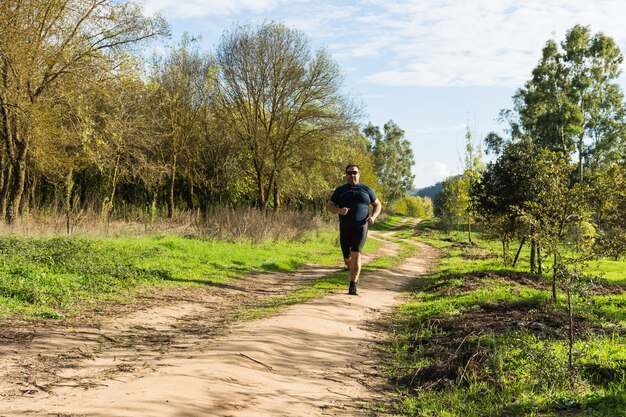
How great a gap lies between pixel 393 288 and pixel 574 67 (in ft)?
139

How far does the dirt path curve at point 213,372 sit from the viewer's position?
3973 millimetres

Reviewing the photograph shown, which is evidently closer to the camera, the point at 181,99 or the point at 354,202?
the point at 354,202

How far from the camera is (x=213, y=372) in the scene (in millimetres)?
4840

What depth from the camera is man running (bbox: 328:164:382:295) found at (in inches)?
394

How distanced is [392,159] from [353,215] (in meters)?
86.3

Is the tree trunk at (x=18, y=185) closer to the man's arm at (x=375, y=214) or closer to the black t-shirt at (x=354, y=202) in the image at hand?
the black t-shirt at (x=354, y=202)

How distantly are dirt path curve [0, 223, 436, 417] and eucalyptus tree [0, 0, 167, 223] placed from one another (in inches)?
426

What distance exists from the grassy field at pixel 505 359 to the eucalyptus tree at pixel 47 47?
13.0m

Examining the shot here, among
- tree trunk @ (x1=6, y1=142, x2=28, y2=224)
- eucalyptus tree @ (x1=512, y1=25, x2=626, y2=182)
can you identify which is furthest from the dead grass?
eucalyptus tree @ (x1=512, y1=25, x2=626, y2=182)

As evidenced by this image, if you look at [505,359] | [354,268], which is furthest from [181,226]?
[505,359]

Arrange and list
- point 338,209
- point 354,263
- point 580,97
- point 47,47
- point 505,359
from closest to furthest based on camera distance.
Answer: point 505,359 < point 338,209 < point 354,263 < point 47,47 < point 580,97

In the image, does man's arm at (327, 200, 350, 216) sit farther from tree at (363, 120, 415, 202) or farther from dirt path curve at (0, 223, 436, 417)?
tree at (363, 120, 415, 202)

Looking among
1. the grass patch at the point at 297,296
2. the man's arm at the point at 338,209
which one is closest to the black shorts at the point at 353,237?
the man's arm at the point at 338,209

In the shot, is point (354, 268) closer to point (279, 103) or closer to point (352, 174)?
point (352, 174)
